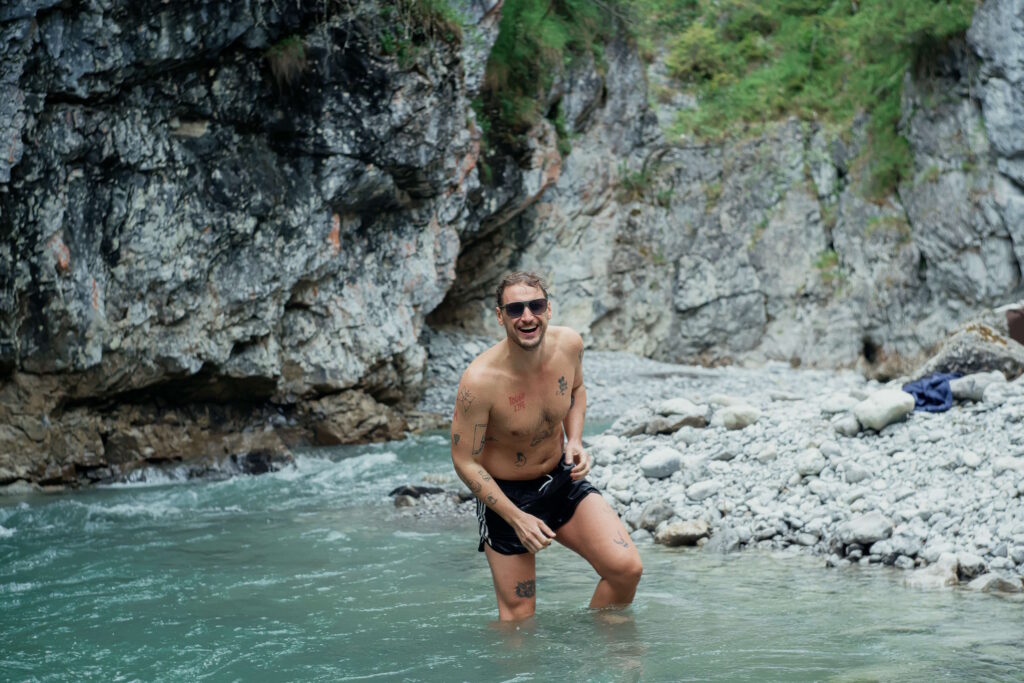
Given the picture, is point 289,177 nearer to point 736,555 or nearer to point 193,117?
point 193,117

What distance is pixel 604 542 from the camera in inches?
163

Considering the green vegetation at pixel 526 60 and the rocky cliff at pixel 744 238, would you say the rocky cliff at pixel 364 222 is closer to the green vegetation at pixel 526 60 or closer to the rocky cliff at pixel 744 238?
the rocky cliff at pixel 744 238

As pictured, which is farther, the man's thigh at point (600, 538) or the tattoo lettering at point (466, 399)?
the man's thigh at point (600, 538)

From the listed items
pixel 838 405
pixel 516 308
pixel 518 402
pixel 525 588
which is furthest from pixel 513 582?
pixel 838 405

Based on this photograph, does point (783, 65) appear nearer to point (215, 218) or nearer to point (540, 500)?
point (215, 218)

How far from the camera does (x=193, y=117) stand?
12344 mm

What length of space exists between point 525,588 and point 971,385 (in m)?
5.03

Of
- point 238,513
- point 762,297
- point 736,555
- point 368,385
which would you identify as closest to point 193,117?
point 368,385

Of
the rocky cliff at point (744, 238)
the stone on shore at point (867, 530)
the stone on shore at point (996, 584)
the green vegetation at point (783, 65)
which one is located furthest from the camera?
the green vegetation at point (783, 65)

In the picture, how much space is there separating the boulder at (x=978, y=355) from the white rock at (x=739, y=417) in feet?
5.20

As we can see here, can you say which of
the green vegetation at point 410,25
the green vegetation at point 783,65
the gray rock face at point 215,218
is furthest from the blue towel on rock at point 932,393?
the green vegetation at point 783,65

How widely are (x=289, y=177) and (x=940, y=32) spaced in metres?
13.9

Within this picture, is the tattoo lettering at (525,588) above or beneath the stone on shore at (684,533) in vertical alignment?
above

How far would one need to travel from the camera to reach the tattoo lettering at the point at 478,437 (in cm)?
407
